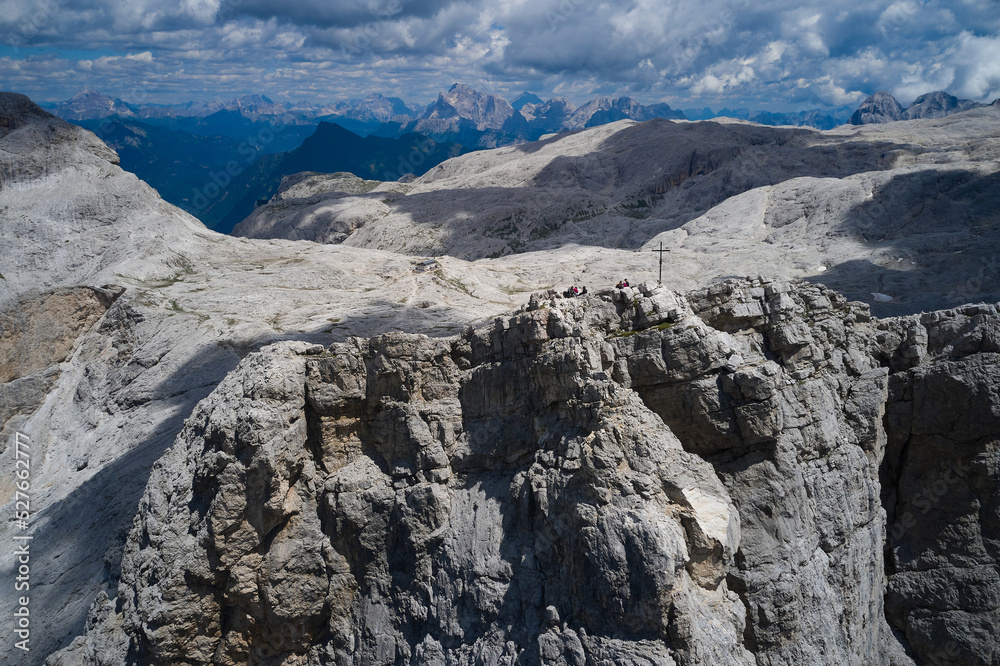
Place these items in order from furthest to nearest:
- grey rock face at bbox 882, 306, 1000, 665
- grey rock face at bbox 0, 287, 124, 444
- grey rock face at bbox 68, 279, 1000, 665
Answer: grey rock face at bbox 0, 287, 124, 444 → grey rock face at bbox 882, 306, 1000, 665 → grey rock face at bbox 68, 279, 1000, 665

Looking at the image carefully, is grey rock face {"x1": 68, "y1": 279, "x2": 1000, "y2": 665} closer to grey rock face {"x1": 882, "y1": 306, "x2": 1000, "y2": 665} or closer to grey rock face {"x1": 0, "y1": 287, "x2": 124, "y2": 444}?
grey rock face {"x1": 882, "y1": 306, "x2": 1000, "y2": 665}

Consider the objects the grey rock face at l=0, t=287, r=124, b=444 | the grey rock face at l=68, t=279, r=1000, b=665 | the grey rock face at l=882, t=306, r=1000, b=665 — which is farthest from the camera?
the grey rock face at l=0, t=287, r=124, b=444

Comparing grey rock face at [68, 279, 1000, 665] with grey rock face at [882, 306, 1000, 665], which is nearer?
grey rock face at [68, 279, 1000, 665]

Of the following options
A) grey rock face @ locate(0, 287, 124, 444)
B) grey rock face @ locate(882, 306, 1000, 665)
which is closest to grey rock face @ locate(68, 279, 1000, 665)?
grey rock face @ locate(882, 306, 1000, 665)

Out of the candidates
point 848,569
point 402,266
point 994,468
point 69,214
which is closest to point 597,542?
point 848,569

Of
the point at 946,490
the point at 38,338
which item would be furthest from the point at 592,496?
the point at 38,338

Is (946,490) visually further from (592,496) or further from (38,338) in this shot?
(38,338)

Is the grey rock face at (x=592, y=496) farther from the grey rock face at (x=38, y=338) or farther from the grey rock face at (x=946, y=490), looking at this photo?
the grey rock face at (x=38, y=338)

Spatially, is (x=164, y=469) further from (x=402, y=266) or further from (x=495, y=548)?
(x=402, y=266)
